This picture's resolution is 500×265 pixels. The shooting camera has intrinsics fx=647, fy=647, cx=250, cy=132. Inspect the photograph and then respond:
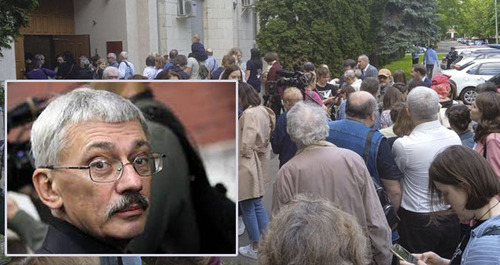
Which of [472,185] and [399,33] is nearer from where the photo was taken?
[472,185]

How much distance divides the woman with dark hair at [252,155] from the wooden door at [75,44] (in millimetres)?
13749

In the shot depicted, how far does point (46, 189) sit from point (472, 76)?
22566 millimetres

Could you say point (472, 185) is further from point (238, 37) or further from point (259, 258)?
point (238, 37)

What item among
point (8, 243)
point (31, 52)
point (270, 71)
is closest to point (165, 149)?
point (8, 243)

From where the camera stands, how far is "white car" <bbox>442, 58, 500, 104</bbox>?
23.3m

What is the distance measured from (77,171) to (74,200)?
140 millimetres

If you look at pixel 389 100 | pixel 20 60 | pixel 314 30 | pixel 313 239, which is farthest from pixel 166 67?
pixel 314 30

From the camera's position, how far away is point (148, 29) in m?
19.5

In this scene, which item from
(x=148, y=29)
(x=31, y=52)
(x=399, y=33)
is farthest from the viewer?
(x=399, y=33)

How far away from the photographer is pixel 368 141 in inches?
182

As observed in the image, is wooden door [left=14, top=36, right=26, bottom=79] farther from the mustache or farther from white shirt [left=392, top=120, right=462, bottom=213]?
the mustache

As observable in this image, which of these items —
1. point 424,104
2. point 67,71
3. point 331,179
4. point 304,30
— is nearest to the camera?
point 331,179

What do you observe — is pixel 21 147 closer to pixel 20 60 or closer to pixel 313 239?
pixel 313 239

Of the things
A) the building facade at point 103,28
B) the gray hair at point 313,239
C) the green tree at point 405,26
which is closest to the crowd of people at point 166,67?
the building facade at point 103,28
